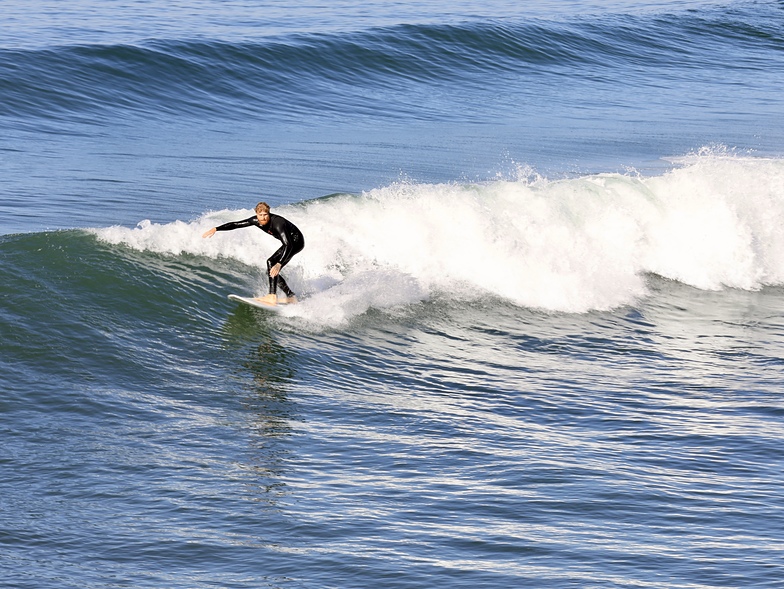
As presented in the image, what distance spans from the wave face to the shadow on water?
12.7 m

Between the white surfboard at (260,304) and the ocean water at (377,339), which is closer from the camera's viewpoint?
the ocean water at (377,339)

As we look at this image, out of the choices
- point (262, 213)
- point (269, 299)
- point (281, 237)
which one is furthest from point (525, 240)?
point (262, 213)

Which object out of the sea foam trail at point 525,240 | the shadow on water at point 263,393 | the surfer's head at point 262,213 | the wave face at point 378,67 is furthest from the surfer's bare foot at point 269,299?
the wave face at point 378,67

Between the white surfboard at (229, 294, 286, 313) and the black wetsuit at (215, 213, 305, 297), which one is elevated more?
the black wetsuit at (215, 213, 305, 297)

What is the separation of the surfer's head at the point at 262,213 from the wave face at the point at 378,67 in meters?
12.5

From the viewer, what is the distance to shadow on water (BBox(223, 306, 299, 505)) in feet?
28.6

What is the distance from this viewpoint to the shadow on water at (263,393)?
28.6ft

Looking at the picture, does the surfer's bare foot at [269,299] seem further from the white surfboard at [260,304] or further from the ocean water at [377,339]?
the ocean water at [377,339]

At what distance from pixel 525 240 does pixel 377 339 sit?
408 cm

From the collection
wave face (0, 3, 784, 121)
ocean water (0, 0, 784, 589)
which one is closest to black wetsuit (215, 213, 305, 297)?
ocean water (0, 0, 784, 589)

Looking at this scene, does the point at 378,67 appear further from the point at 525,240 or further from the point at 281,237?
the point at 281,237

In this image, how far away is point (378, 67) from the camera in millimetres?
32094

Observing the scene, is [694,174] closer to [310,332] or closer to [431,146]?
[431,146]

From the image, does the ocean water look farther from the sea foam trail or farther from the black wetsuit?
the black wetsuit
